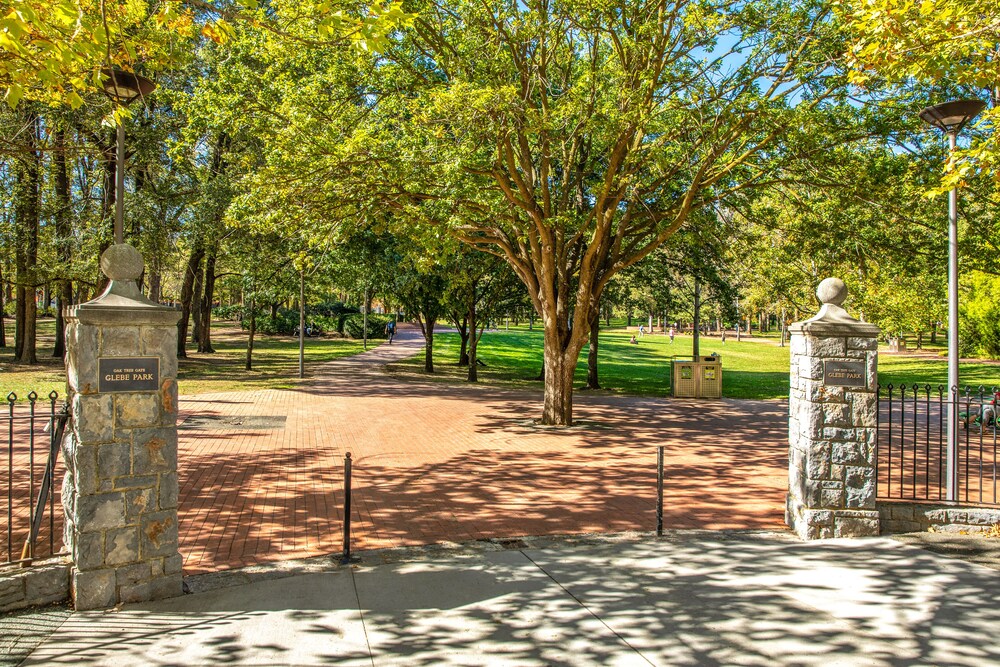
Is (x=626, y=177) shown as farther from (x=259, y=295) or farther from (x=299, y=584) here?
(x=259, y=295)

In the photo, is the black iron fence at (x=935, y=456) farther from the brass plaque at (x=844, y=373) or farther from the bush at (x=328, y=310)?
the bush at (x=328, y=310)

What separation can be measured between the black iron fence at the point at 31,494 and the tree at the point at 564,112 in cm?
664

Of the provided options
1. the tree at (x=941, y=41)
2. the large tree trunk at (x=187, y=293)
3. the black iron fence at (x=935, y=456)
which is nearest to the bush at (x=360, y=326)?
the large tree trunk at (x=187, y=293)

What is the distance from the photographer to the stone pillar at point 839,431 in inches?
288

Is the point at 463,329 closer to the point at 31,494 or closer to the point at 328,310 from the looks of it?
the point at 31,494

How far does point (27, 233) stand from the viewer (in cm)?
2325

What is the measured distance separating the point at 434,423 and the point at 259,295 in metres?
11.2

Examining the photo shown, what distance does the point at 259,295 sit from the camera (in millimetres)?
23766

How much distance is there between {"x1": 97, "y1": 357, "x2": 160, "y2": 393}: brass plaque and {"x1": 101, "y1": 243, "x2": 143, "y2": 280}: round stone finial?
2.30 ft

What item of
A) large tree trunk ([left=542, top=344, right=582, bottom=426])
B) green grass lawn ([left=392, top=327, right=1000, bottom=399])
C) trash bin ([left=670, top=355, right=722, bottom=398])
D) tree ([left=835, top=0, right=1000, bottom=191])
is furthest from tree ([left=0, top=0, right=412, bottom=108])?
green grass lawn ([left=392, top=327, right=1000, bottom=399])

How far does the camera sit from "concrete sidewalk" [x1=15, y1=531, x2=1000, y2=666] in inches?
184

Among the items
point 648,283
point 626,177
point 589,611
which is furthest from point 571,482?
point 648,283

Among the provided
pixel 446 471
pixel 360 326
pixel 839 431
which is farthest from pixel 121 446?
pixel 360 326

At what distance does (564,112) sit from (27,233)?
20.4m
